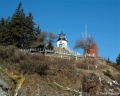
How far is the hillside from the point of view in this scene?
22.5 meters

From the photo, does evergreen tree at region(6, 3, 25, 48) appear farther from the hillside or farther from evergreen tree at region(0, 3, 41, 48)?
the hillside

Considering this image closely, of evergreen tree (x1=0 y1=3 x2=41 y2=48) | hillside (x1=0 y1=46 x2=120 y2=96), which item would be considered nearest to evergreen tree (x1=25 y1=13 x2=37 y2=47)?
evergreen tree (x1=0 y1=3 x2=41 y2=48)

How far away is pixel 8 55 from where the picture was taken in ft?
87.0

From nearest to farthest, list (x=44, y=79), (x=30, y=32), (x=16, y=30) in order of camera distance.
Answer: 1. (x=44, y=79)
2. (x=16, y=30)
3. (x=30, y=32)

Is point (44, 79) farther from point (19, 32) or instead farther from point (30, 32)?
point (30, 32)

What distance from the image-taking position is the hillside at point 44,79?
73.8 ft

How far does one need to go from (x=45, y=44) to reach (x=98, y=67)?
43.7 ft

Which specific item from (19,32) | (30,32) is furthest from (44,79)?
(30,32)

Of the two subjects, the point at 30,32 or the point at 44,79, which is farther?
the point at 30,32

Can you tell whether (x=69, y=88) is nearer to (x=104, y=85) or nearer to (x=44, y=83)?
(x=44, y=83)

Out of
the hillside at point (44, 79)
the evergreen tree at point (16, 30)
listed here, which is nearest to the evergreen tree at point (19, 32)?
the evergreen tree at point (16, 30)

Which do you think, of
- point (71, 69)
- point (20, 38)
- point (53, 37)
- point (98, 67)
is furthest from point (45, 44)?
point (71, 69)

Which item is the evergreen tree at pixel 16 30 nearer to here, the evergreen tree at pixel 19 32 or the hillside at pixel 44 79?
the evergreen tree at pixel 19 32

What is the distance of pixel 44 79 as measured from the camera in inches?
987
